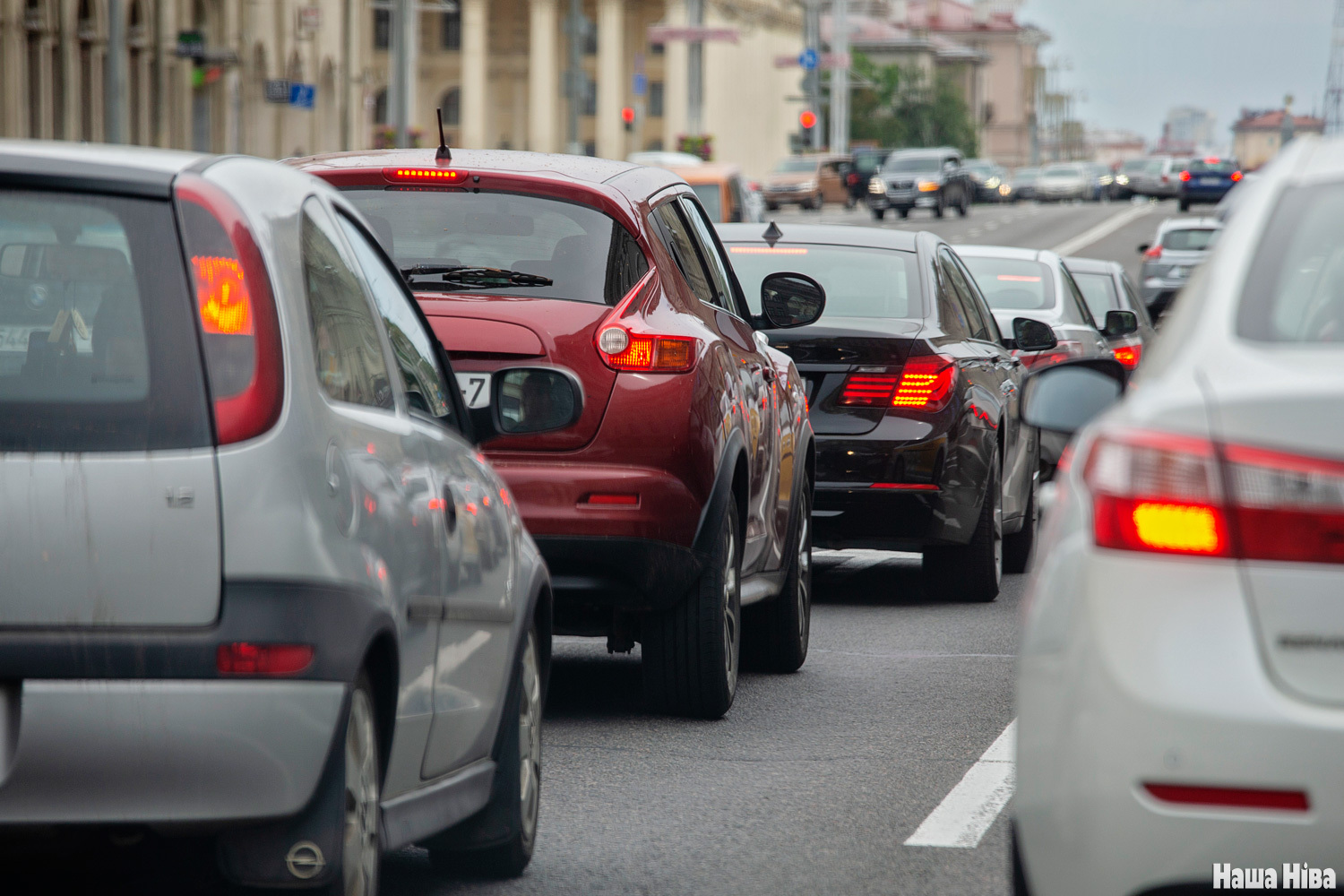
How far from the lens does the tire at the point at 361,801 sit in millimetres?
3912

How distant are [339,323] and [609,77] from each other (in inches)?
4418

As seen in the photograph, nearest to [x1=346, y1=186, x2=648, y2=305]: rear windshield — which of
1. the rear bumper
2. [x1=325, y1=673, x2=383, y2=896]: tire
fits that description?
[x1=325, y1=673, x2=383, y2=896]: tire

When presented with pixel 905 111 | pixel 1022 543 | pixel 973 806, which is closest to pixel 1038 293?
pixel 1022 543

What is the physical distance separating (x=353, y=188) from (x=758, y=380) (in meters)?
1.66

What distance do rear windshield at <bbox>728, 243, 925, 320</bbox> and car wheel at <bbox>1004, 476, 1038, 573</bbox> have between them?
2.03 metres

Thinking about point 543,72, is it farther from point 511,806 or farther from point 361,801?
point 361,801

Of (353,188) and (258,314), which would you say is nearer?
(258,314)

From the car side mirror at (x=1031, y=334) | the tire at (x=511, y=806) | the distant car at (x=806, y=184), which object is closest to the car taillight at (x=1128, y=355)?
the car side mirror at (x=1031, y=334)

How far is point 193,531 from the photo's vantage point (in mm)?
3691

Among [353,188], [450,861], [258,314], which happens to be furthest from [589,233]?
[258,314]

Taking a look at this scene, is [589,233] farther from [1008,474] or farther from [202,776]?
[1008,474]

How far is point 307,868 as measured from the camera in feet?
12.5

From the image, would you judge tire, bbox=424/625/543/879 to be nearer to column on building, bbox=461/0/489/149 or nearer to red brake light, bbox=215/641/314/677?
red brake light, bbox=215/641/314/677

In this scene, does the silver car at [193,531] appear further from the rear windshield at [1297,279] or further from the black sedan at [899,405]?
the black sedan at [899,405]
